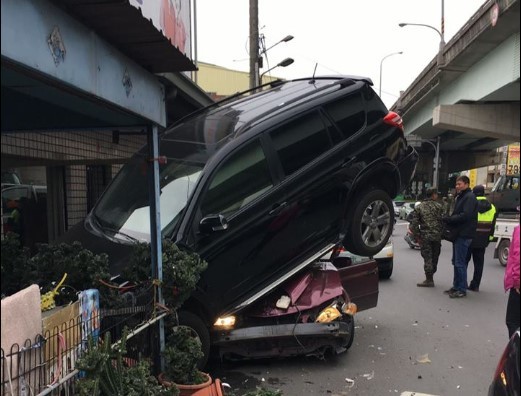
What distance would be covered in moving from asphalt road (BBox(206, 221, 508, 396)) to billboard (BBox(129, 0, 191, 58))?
10.2 ft

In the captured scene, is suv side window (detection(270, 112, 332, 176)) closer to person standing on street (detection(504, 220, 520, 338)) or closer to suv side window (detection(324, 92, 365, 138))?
suv side window (detection(324, 92, 365, 138))

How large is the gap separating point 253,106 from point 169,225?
2057 mm

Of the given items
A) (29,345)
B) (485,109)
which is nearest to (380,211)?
(29,345)

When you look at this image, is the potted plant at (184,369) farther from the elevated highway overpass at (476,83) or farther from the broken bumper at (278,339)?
the elevated highway overpass at (476,83)

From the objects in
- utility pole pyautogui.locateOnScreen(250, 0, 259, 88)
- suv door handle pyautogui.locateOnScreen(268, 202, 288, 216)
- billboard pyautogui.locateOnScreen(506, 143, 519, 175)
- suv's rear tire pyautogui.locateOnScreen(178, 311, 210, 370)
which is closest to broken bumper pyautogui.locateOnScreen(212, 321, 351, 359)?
suv's rear tire pyautogui.locateOnScreen(178, 311, 210, 370)

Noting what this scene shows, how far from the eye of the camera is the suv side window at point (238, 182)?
483 centimetres

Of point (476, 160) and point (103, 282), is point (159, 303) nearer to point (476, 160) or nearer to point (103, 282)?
point (103, 282)

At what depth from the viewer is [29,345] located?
7.95 feet

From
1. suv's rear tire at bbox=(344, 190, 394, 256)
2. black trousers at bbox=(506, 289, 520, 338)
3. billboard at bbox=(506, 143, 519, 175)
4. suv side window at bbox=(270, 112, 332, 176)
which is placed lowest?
black trousers at bbox=(506, 289, 520, 338)

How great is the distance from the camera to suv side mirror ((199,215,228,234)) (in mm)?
4512

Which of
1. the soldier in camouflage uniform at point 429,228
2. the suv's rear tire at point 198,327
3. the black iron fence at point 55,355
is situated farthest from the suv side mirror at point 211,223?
the soldier in camouflage uniform at point 429,228

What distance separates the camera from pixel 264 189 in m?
5.09

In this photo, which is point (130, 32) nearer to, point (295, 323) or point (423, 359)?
point (295, 323)

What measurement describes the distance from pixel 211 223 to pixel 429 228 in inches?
226
